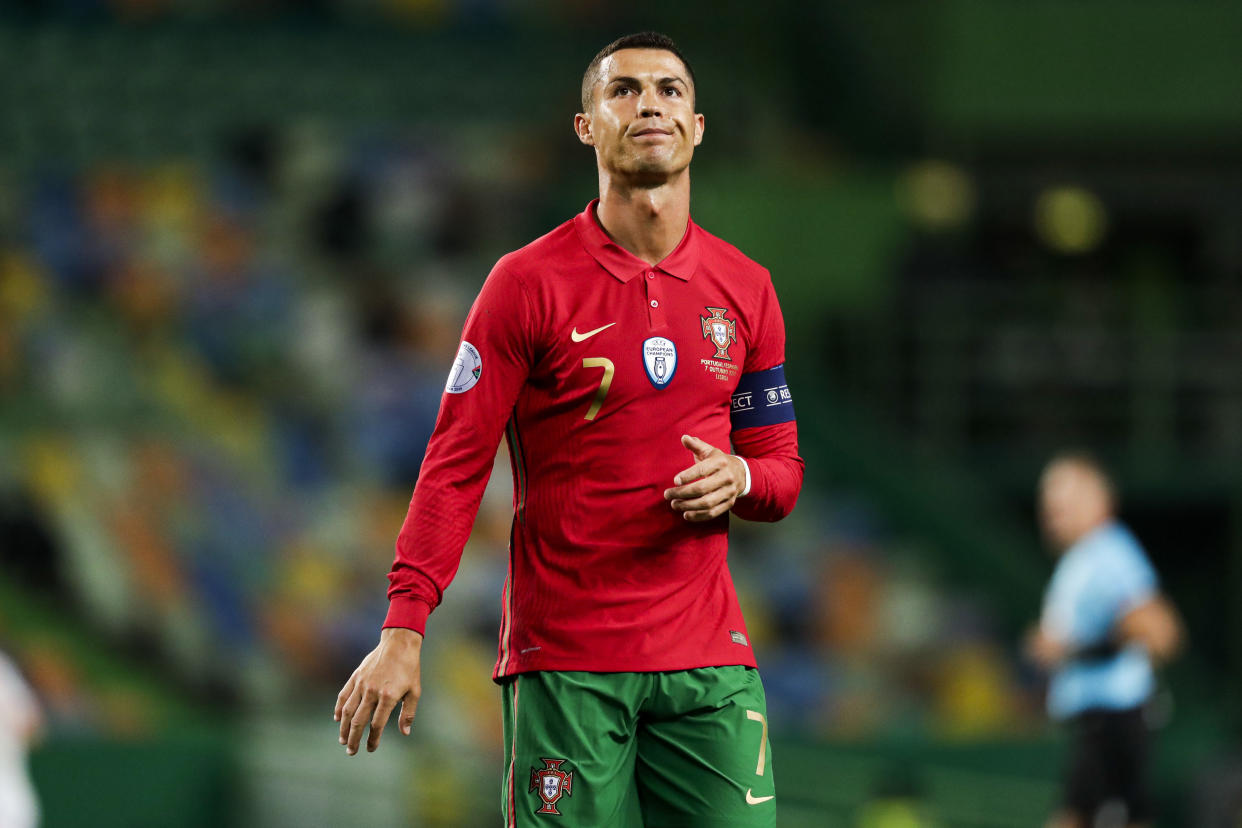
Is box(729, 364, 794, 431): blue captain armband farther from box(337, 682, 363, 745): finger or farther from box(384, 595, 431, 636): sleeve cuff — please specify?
box(337, 682, 363, 745): finger

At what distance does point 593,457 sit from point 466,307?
10.2 meters

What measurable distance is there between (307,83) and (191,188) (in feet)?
4.34

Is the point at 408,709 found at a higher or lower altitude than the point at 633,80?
lower

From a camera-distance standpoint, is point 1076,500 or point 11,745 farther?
point 1076,500

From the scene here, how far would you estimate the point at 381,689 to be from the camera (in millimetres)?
3197

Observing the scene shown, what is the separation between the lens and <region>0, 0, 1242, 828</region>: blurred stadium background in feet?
38.0

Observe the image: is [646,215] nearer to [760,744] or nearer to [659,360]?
[659,360]

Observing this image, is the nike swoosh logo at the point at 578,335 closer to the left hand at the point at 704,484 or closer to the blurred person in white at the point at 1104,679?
the left hand at the point at 704,484

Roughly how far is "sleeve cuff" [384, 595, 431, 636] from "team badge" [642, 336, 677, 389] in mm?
609

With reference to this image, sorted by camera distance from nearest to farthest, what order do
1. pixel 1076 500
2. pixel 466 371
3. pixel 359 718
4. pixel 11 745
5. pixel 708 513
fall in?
pixel 359 718, pixel 708 513, pixel 466 371, pixel 11 745, pixel 1076 500


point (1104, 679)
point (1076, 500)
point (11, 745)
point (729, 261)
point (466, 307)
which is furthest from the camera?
point (466, 307)

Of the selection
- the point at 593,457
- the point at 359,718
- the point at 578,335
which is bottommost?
the point at 359,718

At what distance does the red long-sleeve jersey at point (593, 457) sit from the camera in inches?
133

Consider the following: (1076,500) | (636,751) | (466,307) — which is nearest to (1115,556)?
(1076,500)
